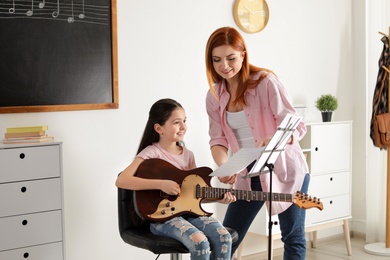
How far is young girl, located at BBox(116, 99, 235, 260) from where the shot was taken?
2.59m

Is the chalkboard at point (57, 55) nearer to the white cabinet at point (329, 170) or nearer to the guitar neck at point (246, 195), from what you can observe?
the guitar neck at point (246, 195)

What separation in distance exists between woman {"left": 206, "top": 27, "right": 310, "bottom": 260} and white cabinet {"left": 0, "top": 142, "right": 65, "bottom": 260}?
784 mm

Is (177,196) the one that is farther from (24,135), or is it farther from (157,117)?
(24,135)

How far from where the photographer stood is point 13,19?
3109 millimetres

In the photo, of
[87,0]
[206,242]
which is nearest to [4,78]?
[87,0]

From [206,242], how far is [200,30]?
1700 millimetres

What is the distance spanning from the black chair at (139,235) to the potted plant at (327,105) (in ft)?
6.22

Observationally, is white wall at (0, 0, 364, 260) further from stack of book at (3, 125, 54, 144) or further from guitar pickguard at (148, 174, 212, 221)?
guitar pickguard at (148, 174, 212, 221)

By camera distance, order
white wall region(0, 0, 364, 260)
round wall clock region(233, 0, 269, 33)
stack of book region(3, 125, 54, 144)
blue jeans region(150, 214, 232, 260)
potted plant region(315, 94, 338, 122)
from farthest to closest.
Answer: potted plant region(315, 94, 338, 122) → round wall clock region(233, 0, 269, 33) → white wall region(0, 0, 364, 260) → stack of book region(3, 125, 54, 144) → blue jeans region(150, 214, 232, 260)

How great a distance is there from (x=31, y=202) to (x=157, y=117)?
0.69 m

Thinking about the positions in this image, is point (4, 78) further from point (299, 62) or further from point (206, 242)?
point (299, 62)

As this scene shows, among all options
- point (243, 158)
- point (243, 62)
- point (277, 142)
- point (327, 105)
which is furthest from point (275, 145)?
point (327, 105)

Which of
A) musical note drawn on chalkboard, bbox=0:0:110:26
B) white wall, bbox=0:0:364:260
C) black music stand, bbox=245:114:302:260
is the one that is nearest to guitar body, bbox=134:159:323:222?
black music stand, bbox=245:114:302:260

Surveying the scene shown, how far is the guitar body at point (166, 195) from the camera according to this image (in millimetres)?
2691
